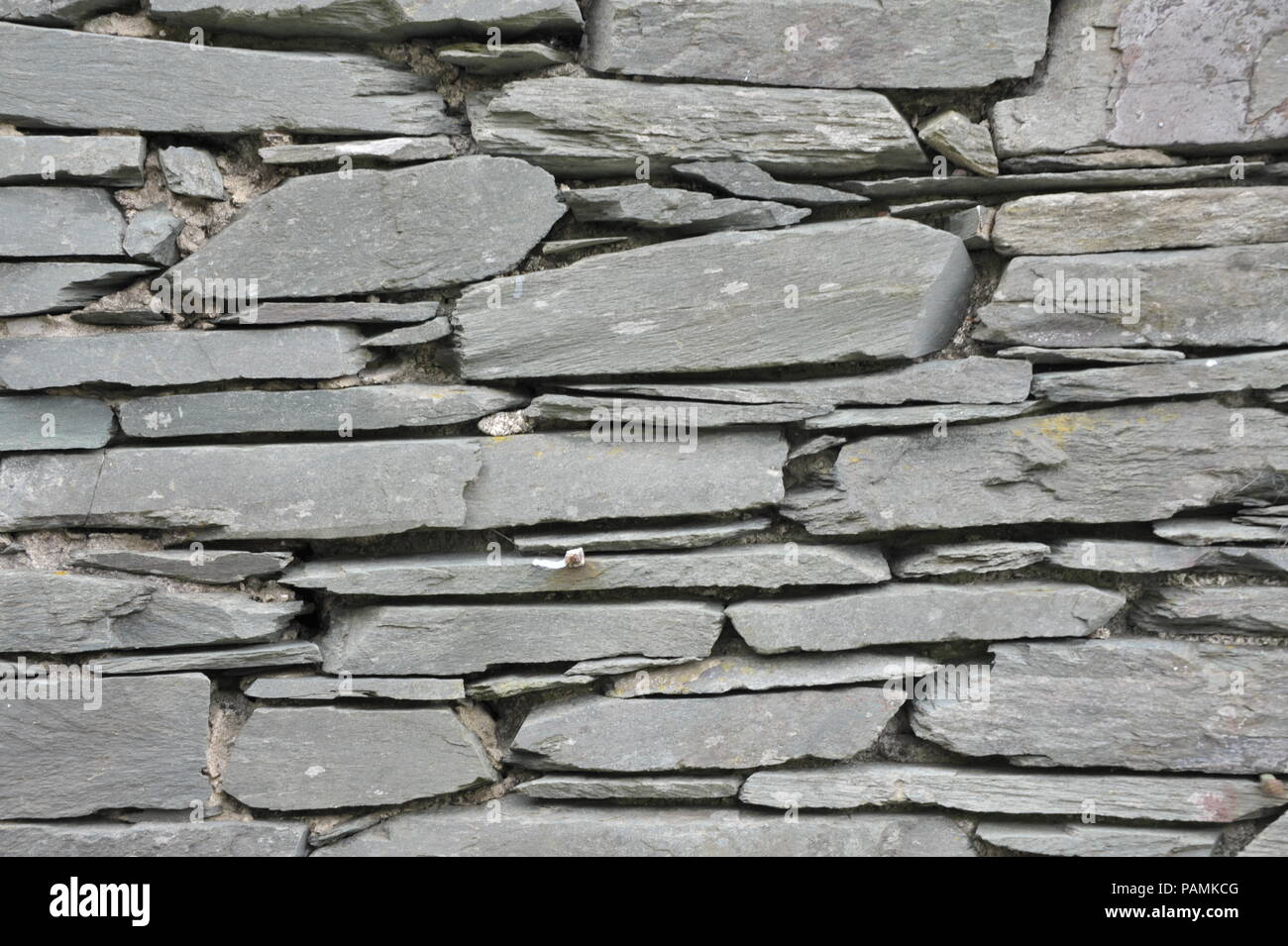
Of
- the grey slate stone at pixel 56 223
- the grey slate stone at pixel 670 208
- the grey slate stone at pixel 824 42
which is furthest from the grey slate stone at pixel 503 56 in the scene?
the grey slate stone at pixel 56 223

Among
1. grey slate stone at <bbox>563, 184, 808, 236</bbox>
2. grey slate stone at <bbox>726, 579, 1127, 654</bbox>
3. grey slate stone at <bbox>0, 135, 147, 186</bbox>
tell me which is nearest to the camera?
grey slate stone at <bbox>0, 135, 147, 186</bbox>

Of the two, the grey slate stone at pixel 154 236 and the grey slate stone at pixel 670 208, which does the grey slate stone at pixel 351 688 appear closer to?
the grey slate stone at pixel 154 236

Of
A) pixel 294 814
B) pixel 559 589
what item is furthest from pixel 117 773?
pixel 559 589

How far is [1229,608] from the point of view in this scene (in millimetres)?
2928

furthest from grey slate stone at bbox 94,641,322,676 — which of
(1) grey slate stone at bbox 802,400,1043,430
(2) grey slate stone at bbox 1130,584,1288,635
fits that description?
(2) grey slate stone at bbox 1130,584,1288,635

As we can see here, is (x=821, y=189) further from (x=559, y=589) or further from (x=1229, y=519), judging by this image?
(x=1229, y=519)

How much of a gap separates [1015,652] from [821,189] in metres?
1.65

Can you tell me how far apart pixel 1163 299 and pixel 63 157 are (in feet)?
11.3

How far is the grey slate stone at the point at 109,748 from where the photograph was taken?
9.23 ft

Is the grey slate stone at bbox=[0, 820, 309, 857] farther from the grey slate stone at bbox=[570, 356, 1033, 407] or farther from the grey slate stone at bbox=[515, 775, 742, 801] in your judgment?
the grey slate stone at bbox=[570, 356, 1033, 407]

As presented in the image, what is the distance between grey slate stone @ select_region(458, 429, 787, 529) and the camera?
9.41ft

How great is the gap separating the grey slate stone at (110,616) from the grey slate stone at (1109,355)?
252cm

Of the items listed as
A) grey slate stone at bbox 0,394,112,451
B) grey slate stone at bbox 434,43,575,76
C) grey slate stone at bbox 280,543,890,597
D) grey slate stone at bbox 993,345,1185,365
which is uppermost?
grey slate stone at bbox 434,43,575,76

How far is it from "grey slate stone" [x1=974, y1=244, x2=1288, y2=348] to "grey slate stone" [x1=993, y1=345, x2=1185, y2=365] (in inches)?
1.3
